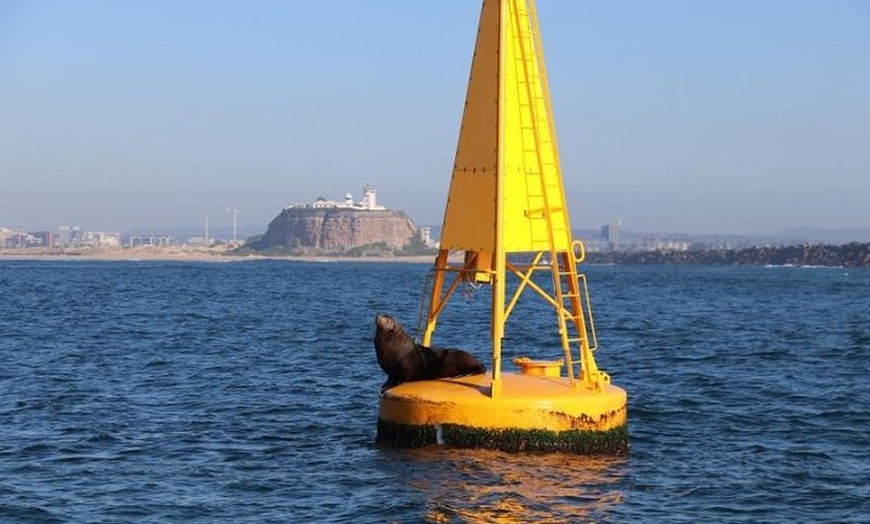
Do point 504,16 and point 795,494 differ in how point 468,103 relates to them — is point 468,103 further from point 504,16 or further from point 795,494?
point 795,494

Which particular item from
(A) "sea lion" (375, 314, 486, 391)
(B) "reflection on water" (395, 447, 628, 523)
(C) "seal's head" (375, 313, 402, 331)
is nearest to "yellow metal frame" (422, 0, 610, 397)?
(A) "sea lion" (375, 314, 486, 391)

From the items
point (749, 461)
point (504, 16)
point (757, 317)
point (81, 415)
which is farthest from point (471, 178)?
point (757, 317)

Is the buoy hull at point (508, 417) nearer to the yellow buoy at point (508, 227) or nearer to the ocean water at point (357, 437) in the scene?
the yellow buoy at point (508, 227)

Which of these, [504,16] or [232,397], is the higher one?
[504,16]

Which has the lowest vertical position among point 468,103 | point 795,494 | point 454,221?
point 795,494

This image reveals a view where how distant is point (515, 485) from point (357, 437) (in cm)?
577

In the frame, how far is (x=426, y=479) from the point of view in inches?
790

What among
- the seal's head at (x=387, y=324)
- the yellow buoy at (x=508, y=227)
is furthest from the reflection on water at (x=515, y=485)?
the seal's head at (x=387, y=324)

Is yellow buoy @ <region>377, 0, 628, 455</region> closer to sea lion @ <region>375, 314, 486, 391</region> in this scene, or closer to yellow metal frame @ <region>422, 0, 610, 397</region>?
yellow metal frame @ <region>422, 0, 610, 397</region>

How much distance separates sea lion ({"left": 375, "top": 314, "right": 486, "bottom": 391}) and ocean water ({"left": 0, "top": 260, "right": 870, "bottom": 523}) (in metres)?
1.15

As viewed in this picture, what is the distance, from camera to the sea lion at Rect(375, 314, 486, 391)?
22578mm

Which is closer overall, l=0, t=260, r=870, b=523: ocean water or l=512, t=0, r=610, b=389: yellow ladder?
l=0, t=260, r=870, b=523: ocean water

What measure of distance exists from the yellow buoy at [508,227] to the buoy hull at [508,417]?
0.07 ft

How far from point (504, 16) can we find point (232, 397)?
12789 millimetres
